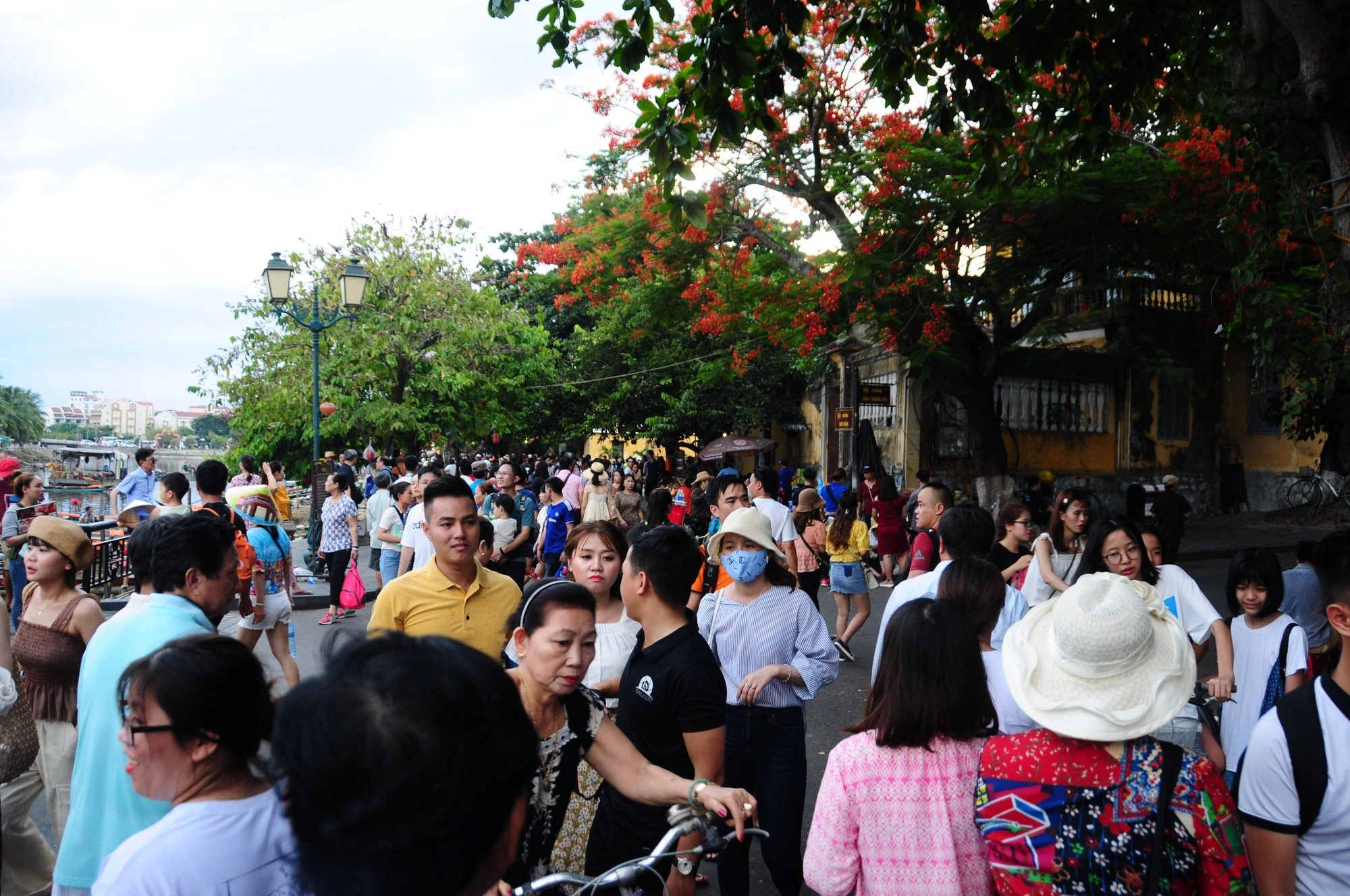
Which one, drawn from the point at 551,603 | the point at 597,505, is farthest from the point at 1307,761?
the point at 597,505

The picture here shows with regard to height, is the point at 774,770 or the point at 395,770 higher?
the point at 395,770

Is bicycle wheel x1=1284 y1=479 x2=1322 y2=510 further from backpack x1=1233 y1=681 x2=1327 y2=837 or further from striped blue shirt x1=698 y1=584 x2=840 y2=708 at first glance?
backpack x1=1233 y1=681 x2=1327 y2=837

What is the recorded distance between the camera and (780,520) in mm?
7285

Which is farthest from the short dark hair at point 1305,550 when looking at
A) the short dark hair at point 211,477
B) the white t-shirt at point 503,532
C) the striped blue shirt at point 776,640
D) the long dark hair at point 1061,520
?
the white t-shirt at point 503,532

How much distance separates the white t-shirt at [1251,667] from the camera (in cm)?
391

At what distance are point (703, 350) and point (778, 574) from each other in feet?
77.5

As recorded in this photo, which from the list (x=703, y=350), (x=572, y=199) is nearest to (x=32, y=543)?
(x=703, y=350)

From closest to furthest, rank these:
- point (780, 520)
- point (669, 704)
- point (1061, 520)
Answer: point (669, 704) → point (1061, 520) → point (780, 520)

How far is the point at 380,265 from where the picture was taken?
2053cm

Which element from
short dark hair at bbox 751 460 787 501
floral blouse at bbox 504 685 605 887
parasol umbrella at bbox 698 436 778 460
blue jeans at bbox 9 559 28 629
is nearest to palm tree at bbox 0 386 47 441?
parasol umbrella at bbox 698 436 778 460

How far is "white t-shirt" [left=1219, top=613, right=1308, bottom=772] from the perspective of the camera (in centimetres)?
391

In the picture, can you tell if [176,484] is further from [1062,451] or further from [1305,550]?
[1062,451]

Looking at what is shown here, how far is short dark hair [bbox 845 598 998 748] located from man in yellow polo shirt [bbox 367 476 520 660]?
201cm

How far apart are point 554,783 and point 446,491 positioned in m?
1.88
